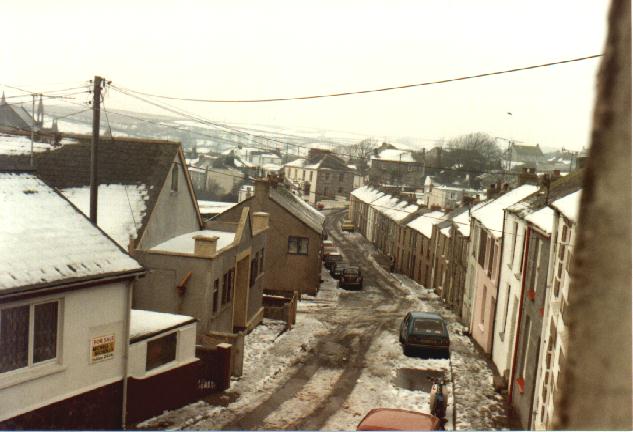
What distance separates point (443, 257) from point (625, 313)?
135ft

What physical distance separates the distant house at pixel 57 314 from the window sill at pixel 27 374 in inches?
0.8

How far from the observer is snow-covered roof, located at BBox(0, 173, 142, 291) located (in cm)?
1171

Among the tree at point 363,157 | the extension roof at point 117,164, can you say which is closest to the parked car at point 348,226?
the tree at point 363,157

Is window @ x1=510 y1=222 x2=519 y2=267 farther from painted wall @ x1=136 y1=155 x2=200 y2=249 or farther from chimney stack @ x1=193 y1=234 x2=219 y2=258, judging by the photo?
painted wall @ x1=136 y1=155 x2=200 y2=249

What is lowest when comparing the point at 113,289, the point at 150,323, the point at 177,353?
the point at 177,353

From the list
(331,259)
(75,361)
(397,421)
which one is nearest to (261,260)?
(75,361)

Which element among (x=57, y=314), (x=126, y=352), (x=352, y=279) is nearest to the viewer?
(x=57, y=314)

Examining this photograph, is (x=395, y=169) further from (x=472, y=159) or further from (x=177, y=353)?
(x=177, y=353)

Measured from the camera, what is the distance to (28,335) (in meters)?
11.7

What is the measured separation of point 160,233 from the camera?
2292 cm

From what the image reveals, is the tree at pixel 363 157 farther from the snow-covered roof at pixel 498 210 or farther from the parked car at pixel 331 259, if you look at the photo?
the snow-covered roof at pixel 498 210

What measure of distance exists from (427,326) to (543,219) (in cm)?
836

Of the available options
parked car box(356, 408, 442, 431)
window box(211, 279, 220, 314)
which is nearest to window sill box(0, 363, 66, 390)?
parked car box(356, 408, 442, 431)

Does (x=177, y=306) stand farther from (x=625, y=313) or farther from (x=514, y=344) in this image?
(x=625, y=313)
